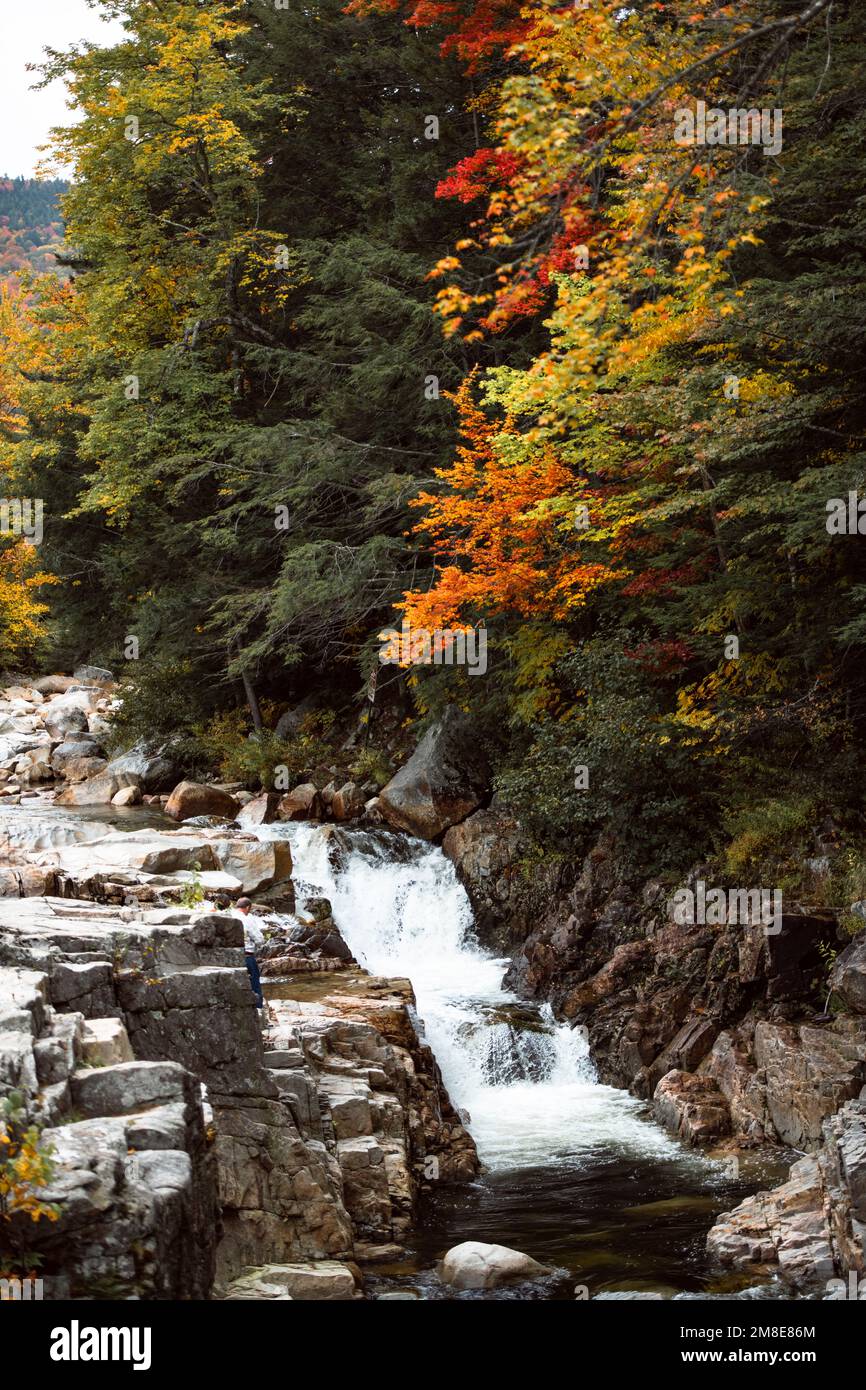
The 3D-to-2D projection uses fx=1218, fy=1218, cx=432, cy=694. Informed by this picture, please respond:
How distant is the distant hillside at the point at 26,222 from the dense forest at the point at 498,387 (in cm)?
5852

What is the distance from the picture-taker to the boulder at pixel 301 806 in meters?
23.1

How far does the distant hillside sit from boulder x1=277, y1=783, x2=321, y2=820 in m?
72.2

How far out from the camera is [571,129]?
292 inches

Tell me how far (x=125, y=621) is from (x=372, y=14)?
15.1 m

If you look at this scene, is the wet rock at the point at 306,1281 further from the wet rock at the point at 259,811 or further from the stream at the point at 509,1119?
the wet rock at the point at 259,811

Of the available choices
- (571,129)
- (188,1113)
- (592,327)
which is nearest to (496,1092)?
(188,1113)

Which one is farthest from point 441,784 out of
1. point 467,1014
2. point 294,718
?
point 294,718

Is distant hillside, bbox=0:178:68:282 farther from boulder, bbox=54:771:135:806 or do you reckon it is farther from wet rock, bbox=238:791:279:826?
wet rock, bbox=238:791:279:826

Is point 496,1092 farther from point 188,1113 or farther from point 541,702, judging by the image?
point 188,1113

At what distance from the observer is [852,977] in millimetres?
13188

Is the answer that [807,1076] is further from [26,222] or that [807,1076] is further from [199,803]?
[26,222]

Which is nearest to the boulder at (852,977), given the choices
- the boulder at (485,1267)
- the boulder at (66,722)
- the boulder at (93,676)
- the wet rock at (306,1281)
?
the boulder at (485,1267)

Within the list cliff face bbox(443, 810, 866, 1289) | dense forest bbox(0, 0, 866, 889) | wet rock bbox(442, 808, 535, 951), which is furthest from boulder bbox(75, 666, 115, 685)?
cliff face bbox(443, 810, 866, 1289)
